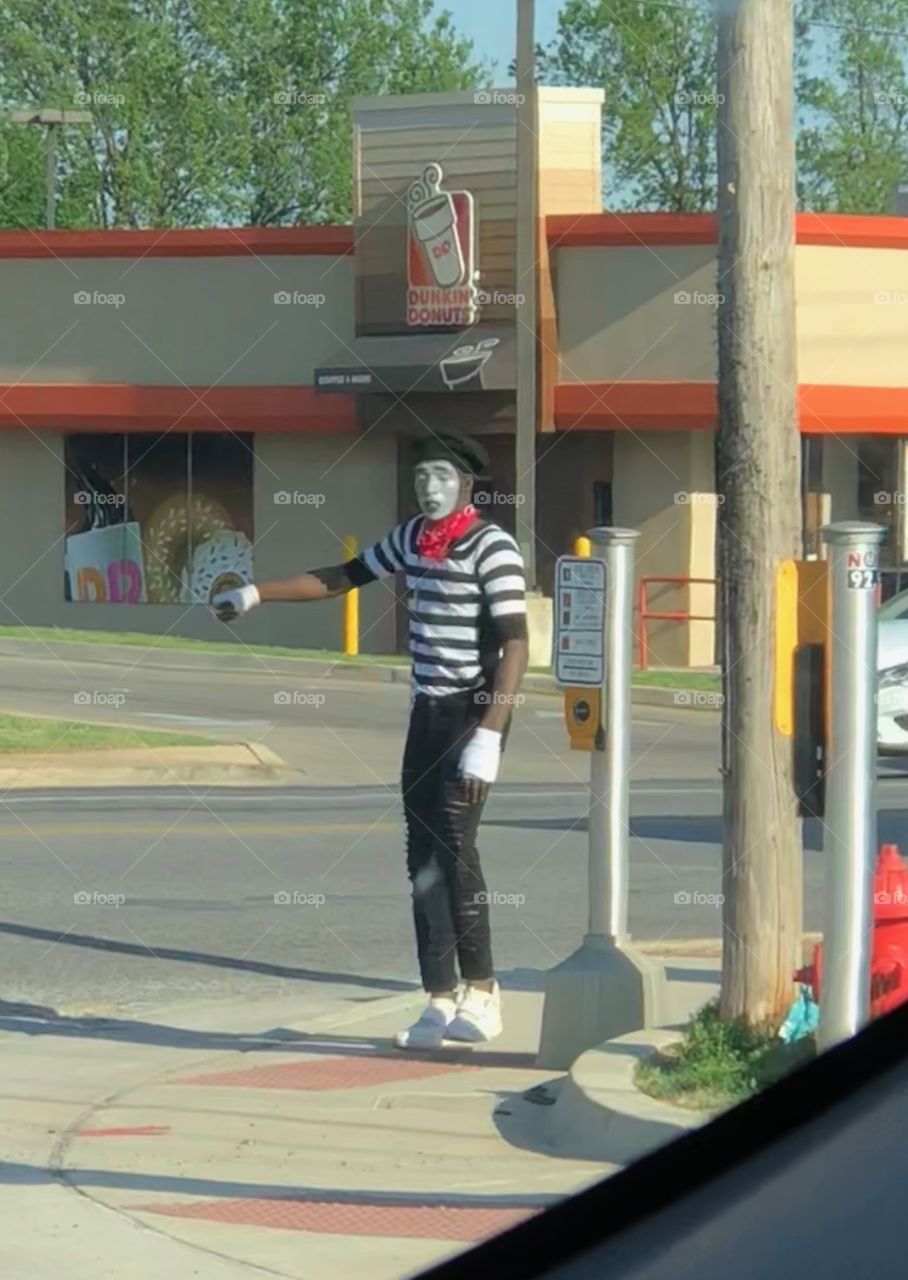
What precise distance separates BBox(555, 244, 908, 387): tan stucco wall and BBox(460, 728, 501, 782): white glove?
355 inches

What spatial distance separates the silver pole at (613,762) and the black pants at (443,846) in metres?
0.41

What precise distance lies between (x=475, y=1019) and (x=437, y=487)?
1769 mm

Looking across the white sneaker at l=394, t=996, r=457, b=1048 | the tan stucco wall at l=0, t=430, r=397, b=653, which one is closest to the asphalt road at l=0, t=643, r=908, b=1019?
the white sneaker at l=394, t=996, r=457, b=1048

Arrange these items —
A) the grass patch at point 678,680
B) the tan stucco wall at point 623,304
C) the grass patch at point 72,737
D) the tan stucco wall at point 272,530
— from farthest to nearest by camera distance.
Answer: the grass patch at point 678,680 → the tan stucco wall at point 623,304 → the tan stucco wall at point 272,530 → the grass patch at point 72,737

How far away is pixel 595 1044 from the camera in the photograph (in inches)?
258

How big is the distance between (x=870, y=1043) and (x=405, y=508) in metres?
11.4

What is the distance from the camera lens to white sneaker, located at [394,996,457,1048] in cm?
697

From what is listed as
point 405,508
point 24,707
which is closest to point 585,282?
point 405,508


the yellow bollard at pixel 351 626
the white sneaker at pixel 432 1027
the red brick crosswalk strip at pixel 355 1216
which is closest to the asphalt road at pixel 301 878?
the yellow bollard at pixel 351 626

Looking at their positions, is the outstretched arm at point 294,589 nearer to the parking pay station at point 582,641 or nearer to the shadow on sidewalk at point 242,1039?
the parking pay station at point 582,641

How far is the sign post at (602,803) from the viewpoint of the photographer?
6.66m

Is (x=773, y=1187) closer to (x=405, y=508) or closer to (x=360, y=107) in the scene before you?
(x=405, y=508)

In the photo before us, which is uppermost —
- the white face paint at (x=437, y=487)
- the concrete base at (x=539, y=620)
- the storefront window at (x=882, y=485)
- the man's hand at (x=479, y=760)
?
the storefront window at (x=882, y=485)

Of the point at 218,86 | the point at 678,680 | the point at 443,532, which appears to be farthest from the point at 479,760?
the point at 218,86
